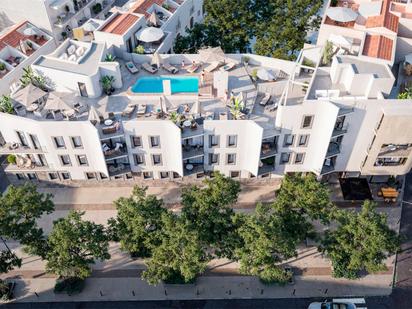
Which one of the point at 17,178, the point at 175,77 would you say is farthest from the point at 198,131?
the point at 17,178

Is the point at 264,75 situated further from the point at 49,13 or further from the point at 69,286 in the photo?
the point at 49,13

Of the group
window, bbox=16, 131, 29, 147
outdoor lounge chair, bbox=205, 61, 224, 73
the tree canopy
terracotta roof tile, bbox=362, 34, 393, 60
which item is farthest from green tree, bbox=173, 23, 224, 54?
window, bbox=16, 131, 29, 147

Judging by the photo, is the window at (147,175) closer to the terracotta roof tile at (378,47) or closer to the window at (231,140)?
the window at (231,140)

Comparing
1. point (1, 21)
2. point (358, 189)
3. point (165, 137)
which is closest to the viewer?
point (165, 137)

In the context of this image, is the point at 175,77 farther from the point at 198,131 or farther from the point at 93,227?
the point at 93,227

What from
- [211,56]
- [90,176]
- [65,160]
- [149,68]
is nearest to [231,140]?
[211,56]
